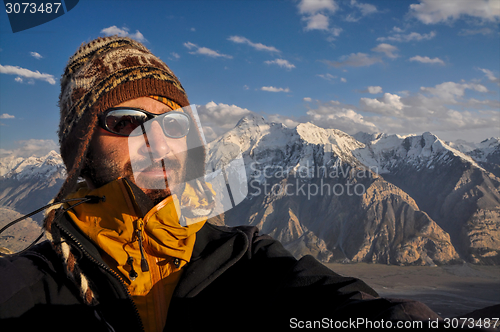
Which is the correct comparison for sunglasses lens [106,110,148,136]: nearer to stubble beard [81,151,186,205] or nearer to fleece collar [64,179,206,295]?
stubble beard [81,151,186,205]

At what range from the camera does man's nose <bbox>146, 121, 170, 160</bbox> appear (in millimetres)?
2676

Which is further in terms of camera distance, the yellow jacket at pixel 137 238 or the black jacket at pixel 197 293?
the yellow jacket at pixel 137 238

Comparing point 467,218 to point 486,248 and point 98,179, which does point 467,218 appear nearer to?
point 486,248

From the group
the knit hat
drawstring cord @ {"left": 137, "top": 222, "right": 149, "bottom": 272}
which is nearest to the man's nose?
the knit hat

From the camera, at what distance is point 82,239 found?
2168 mm

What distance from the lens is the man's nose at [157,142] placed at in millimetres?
2676

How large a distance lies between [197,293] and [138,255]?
21.5 inches

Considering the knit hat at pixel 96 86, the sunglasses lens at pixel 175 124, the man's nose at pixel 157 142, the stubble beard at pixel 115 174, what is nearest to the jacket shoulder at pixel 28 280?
the knit hat at pixel 96 86

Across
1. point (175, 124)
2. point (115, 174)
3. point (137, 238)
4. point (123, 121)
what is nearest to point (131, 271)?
point (137, 238)

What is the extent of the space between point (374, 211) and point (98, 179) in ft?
680

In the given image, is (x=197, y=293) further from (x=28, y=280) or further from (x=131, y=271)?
(x=28, y=280)

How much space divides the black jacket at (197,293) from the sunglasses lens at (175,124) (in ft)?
3.80

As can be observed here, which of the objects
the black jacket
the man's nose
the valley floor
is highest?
the man's nose

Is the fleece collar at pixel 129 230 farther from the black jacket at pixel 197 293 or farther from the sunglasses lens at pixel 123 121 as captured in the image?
the sunglasses lens at pixel 123 121
